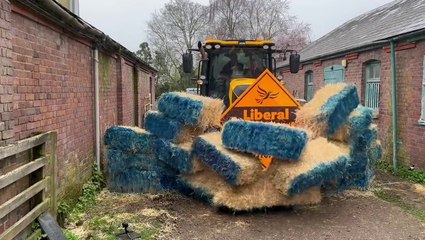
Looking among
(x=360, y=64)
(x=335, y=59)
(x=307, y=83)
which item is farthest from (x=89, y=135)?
(x=307, y=83)

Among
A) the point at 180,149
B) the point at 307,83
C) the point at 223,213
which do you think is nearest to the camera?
the point at 223,213

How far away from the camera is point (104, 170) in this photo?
7832 millimetres

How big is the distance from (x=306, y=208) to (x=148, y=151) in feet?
8.88

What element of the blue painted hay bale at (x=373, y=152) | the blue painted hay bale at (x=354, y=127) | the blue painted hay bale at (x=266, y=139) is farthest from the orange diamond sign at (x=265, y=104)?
the blue painted hay bale at (x=373, y=152)

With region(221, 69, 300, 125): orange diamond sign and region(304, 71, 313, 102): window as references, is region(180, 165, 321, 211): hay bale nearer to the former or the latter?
region(221, 69, 300, 125): orange diamond sign

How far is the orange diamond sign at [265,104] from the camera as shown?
693 cm

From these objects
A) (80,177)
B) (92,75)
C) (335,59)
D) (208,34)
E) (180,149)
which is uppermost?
(208,34)

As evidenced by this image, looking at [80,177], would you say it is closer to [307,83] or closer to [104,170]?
[104,170]

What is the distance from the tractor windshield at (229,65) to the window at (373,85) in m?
4.48

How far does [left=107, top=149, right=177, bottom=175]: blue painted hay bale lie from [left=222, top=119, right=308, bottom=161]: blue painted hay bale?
1572 millimetres

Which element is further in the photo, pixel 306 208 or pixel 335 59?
pixel 335 59

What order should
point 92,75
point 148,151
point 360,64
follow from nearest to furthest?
point 148,151, point 92,75, point 360,64

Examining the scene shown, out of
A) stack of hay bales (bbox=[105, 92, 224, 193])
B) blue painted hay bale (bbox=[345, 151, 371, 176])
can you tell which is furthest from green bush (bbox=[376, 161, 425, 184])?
stack of hay bales (bbox=[105, 92, 224, 193])

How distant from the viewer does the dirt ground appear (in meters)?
5.35
